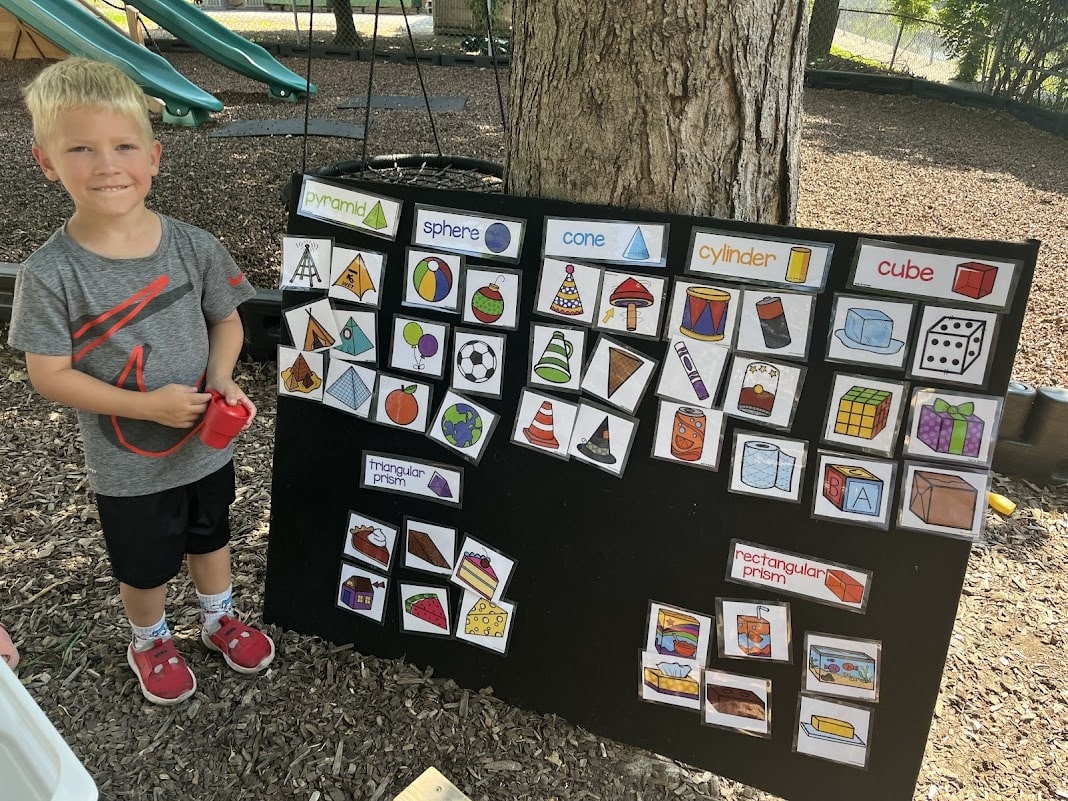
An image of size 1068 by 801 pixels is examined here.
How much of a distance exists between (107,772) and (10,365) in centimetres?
252

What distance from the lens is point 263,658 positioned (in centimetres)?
216

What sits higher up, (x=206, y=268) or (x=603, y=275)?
(x=603, y=275)

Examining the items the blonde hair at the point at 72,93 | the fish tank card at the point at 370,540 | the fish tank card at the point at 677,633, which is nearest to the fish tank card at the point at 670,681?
the fish tank card at the point at 677,633

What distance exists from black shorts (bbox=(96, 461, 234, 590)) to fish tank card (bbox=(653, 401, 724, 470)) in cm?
112

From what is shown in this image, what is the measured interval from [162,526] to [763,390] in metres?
1.46

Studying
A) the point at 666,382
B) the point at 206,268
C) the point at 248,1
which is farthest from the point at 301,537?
the point at 248,1

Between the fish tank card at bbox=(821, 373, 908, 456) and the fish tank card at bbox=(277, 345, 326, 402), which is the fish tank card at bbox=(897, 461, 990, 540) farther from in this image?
the fish tank card at bbox=(277, 345, 326, 402)

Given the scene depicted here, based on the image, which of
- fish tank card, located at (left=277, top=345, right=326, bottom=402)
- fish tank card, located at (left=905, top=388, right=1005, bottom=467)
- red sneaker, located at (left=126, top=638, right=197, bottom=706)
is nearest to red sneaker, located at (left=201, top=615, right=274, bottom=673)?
red sneaker, located at (left=126, top=638, right=197, bottom=706)

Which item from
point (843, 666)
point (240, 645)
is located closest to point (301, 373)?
point (240, 645)

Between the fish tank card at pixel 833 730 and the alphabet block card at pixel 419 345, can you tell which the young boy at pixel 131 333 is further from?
the fish tank card at pixel 833 730

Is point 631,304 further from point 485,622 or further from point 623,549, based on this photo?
point 485,622

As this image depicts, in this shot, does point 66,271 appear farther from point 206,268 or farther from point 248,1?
point 248,1

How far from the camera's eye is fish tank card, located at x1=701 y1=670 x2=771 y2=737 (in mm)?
1817

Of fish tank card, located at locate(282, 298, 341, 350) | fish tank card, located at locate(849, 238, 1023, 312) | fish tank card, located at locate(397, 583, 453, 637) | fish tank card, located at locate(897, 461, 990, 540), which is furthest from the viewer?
fish tank card, located at locate(397, 583, 453, 637)
